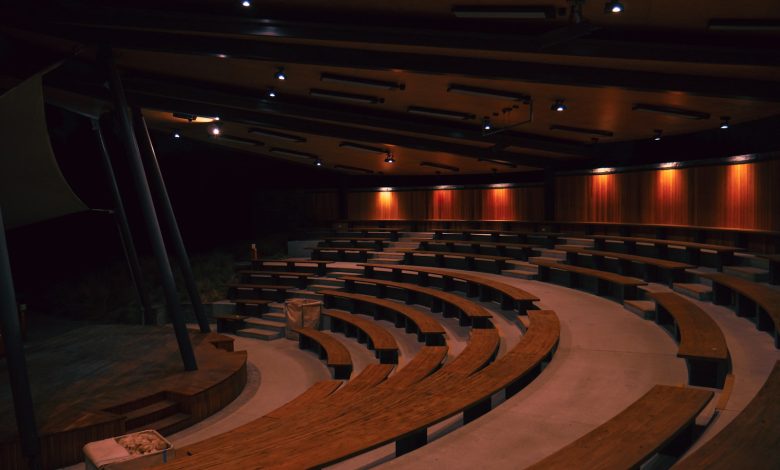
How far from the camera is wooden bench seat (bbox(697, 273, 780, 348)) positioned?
20.2ft

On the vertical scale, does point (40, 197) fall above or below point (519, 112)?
below

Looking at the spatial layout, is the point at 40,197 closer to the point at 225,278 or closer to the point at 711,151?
the point at 225,278

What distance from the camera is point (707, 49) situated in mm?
6781

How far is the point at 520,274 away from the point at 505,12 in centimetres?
745

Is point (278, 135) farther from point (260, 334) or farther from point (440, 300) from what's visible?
point (440, 300)

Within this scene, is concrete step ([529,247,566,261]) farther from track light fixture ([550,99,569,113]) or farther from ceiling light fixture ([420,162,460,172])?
ceiling light fixture ([420,162,460,172])

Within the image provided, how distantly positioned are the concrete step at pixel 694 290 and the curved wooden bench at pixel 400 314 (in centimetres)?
355

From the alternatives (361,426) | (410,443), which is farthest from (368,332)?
(361,426)

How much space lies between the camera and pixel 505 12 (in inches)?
246

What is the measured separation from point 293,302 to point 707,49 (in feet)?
29.4

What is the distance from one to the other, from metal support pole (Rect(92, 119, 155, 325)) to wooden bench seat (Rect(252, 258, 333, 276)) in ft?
13.8

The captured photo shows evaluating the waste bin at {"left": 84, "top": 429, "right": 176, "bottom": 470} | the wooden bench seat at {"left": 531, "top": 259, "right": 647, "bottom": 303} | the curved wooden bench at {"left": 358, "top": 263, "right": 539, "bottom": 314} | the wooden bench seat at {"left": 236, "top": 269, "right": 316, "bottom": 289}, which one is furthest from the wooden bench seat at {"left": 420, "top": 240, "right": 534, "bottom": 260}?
the waste bin at {"left": 84, "top": 429, "right": 176, "bottom": 470}

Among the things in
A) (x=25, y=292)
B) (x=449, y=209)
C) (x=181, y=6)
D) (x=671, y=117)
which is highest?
(x=181, y=6)

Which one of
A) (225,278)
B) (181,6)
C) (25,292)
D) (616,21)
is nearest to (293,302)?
(225,278)
